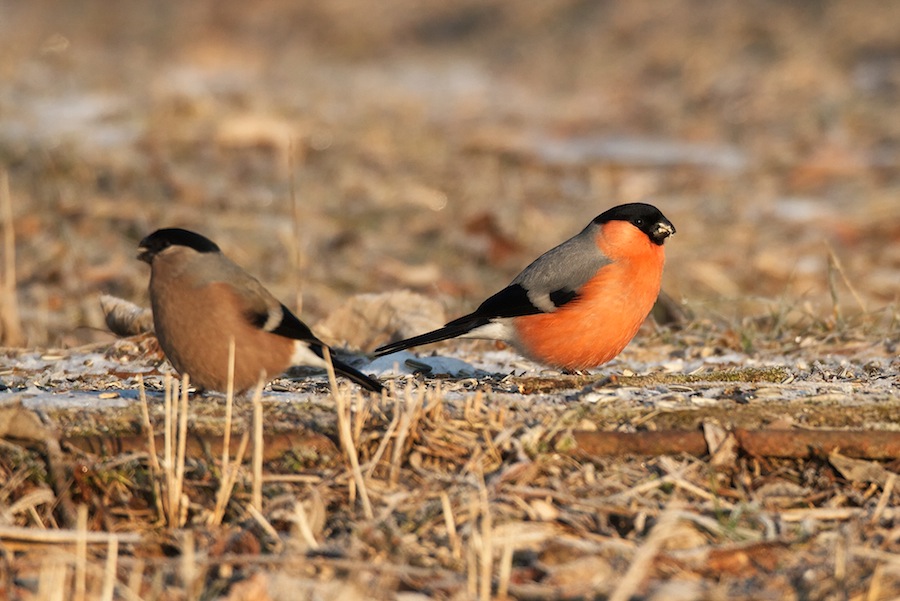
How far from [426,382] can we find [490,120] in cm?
947

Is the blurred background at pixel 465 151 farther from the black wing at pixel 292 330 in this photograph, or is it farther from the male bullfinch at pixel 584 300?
the black wing at pixel 292 330

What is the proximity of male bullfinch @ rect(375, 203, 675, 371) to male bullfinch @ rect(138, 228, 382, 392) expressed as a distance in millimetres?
644

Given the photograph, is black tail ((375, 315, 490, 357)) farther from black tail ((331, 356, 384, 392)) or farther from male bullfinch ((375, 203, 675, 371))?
black tail ((331, 356, 384, 392))

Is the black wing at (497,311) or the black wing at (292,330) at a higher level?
the black wing at (292,330)

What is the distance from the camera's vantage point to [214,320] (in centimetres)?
426

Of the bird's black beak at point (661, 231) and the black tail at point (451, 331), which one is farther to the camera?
the bird's black beak at point (661, 231)

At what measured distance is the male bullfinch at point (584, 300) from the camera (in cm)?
506

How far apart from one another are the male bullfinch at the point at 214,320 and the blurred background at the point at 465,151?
4.32 feet

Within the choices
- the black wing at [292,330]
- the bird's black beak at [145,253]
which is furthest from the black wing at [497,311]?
the bird's black beak at [145,253]

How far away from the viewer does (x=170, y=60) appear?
54.7ft

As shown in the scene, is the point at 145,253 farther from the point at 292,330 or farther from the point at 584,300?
the point at 584,300

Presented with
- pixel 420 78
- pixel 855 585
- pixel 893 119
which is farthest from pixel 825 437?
pixel 420 78

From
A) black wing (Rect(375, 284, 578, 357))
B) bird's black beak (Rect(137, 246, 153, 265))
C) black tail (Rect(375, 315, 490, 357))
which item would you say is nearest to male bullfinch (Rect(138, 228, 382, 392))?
bird's black beak (Rect(137, 246, 153, 265))

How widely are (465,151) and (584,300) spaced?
679 centimetres
